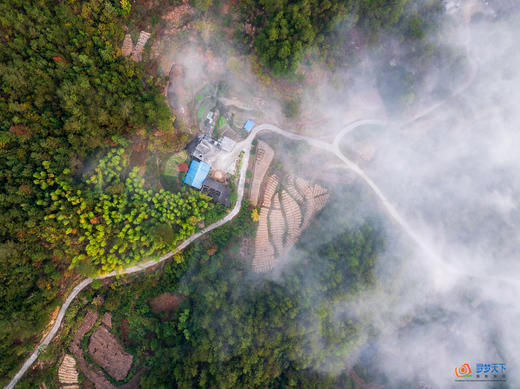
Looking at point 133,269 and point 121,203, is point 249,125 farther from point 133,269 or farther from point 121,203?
point 133,269

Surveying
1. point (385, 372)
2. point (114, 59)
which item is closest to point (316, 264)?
point (385, 372)

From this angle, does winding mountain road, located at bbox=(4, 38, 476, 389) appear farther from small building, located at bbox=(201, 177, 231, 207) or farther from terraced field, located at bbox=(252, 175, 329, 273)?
terraced field, located at bbox=(252, 175, 329, 273)

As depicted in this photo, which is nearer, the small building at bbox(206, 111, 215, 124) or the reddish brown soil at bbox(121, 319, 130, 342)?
the reddish brown soil at bbox(121, 319, 130, 342)

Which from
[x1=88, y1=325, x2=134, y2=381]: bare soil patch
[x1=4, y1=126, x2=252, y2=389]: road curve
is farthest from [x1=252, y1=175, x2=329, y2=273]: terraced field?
[x1=88, y1=325, x2=134, y2=381]: bare soil patch

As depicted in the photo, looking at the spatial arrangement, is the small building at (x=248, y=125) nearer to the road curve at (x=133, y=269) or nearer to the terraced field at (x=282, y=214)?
the road curve at (x=133, y=269)

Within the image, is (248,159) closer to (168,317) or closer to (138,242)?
(138,242)

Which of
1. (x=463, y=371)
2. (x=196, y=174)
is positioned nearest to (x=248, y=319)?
(x=196, y=174)
